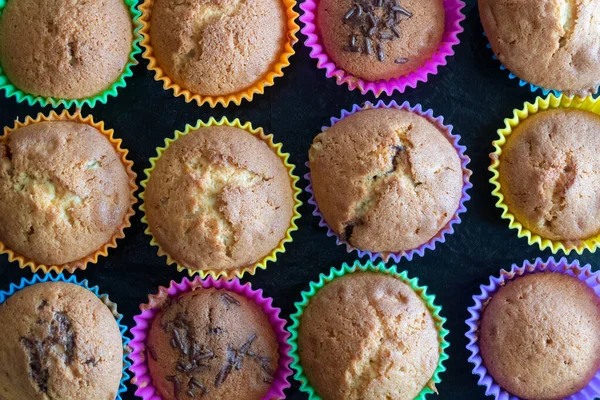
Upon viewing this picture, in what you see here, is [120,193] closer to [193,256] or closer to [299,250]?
[193,256]

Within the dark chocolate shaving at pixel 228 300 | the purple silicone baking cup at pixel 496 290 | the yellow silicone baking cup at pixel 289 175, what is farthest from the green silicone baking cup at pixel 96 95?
the purple silicone baking cup at pixel 496 290

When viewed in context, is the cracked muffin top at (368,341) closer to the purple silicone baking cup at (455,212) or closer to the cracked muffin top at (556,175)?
the purple silicone baking cup at (455,212)

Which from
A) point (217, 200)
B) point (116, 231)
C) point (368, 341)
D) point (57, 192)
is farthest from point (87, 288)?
point (368, 341)

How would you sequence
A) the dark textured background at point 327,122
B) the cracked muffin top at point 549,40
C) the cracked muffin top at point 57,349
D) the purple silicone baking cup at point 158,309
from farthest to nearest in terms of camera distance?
the dark textured background at point 327,122
the purple silicone baking cup at point 158,309
the cracked muffin top at point 549,40
the cracked muffin top at point 57,349

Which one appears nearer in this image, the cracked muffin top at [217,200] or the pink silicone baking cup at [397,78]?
the cracked muffin top at [217,200]

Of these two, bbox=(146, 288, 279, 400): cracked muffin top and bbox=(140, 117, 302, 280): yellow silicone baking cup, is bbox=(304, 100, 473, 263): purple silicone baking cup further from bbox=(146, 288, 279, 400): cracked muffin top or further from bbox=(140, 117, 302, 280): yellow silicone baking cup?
bbox=(146, 288, 279, 400): cracked muffin top

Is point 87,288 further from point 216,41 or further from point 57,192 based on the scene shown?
point 216,41
